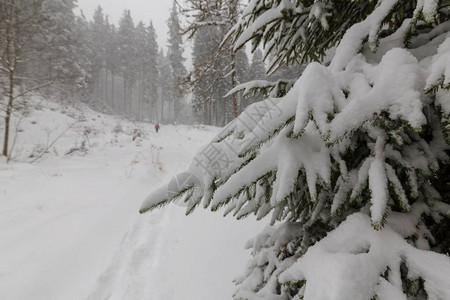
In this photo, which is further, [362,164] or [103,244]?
[103,244]

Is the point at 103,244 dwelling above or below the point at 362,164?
below

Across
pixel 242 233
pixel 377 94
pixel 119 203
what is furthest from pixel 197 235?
pixel 377 94

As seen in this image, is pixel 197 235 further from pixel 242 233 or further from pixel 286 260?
pixel 286 260

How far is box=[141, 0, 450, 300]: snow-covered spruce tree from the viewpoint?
36.3 inches

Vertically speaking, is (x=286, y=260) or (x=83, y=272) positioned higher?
(x=286, y=260)

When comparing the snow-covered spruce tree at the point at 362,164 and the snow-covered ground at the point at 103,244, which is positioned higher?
the snow-covered spruce tree at the point at 362,164

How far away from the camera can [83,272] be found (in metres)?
3.50

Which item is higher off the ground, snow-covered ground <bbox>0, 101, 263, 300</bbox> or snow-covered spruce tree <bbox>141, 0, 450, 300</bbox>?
snow-covered spruce tree <bbox>141, 0, 450, 300</bbox>

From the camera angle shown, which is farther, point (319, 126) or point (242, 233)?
point (242, 233)

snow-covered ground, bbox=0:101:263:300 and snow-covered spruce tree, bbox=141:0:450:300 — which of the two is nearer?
snow-covered spruce tree, bbox=141:0:450:300

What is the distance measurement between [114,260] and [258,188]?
341cm

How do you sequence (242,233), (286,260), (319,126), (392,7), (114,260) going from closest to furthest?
(319,126), (392,7), (286,260), (114,260), (242,233)

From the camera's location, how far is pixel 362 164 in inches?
48.7

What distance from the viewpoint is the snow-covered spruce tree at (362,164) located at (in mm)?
921
